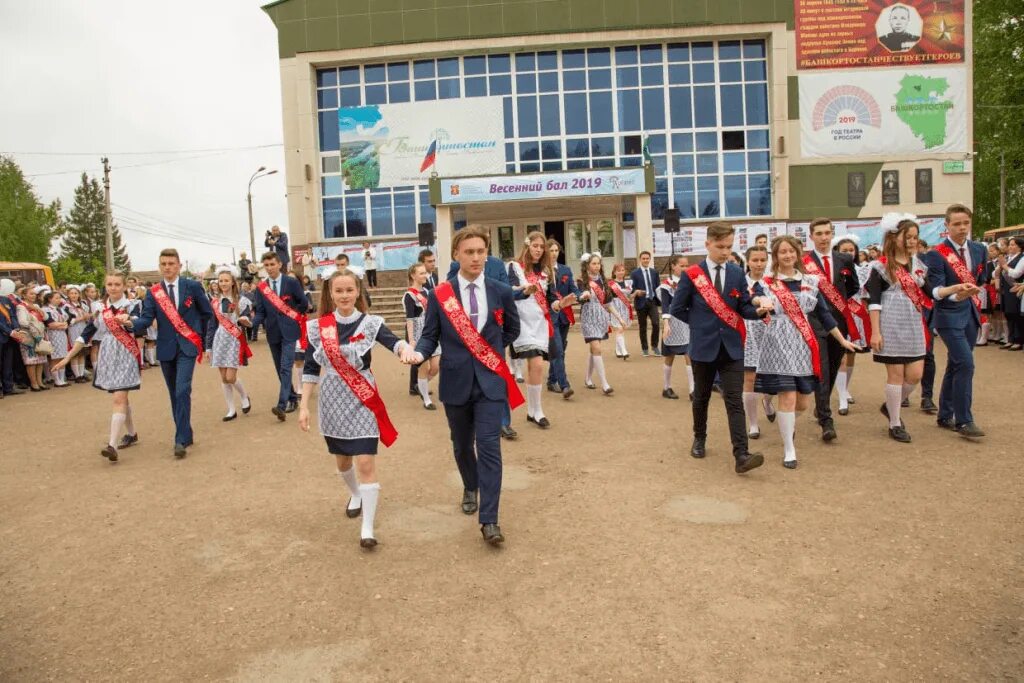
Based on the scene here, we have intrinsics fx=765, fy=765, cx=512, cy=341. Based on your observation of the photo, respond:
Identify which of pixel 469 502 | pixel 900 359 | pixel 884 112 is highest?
pixel 884 112

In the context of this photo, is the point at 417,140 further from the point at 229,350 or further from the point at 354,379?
the point at 354,379

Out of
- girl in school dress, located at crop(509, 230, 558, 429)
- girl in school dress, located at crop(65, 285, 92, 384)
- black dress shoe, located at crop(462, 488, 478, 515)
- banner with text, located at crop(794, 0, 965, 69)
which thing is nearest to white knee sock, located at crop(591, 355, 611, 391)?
girl in school dress, located at crop(509, 230, 558, 429)

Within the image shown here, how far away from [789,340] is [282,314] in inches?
246

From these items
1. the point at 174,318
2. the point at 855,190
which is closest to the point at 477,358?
the point at 174,318

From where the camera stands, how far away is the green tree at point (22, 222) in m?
56.5

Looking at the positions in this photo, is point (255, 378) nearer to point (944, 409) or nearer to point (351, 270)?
point (351, 270)

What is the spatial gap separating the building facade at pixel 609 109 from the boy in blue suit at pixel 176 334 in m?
21.7

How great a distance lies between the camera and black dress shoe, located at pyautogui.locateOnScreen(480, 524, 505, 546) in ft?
14.8

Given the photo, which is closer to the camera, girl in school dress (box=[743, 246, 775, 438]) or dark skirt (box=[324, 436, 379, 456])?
dark skirt (box=[324, 436, 379, 456])

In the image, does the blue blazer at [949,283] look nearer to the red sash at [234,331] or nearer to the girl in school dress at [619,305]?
the girl in school dress at [619,305]

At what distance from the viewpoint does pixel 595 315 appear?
10.7m

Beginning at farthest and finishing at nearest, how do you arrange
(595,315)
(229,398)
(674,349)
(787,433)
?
(595,315)
(674,349)
(229,398)
(787,433)

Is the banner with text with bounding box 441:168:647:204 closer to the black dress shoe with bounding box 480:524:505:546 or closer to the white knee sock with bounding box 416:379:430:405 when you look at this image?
the white knee sock with bounding box 416:379:430:405

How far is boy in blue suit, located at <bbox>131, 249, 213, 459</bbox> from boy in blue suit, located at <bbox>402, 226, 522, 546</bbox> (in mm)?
3914
